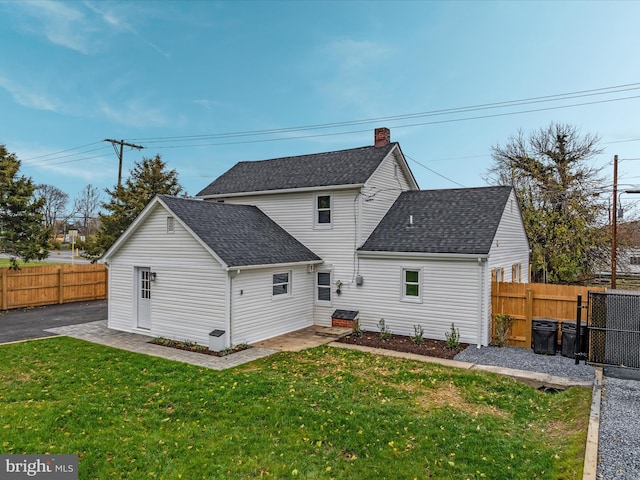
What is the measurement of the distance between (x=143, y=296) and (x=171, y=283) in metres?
1.82

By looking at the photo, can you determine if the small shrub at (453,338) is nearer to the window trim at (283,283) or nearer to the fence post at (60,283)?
the window trim at (283,283)

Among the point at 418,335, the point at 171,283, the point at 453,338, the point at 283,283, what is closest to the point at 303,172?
the point at 283,283

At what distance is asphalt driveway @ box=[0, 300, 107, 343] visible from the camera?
1324 centimetres

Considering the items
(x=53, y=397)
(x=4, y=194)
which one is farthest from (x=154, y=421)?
(x=4, y=194)

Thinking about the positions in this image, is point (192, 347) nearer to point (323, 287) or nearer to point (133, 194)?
point (323, 287)

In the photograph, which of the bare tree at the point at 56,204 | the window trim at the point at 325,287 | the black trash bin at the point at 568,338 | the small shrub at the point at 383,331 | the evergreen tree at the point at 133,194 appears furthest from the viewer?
the bare tree at the point at 56,204

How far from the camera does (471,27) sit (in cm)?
1717

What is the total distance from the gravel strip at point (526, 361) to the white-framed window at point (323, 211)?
22.5ft

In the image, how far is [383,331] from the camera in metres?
13.7

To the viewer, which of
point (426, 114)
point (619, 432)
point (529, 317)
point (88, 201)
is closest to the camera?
point (619, 432)

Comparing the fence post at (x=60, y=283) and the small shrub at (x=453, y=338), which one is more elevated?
the fence post at (x=60, y=283)

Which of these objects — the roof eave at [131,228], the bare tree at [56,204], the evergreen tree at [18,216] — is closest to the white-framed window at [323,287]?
the roof eave at [131,228]

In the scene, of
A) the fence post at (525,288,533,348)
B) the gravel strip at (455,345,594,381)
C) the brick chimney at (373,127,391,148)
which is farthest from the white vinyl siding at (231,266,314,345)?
the fence post at (525,288,533,348)

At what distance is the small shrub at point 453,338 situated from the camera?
11891 mm
